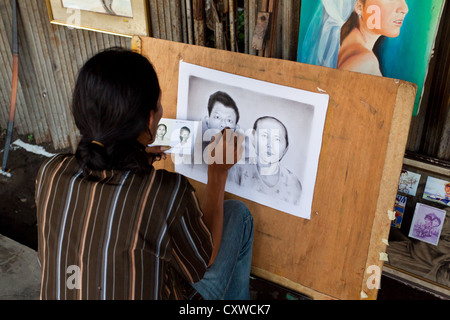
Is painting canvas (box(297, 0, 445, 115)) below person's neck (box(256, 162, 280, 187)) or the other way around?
the other way around

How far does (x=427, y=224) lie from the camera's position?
1796 mm

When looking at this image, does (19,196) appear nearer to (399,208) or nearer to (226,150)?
(226,150)

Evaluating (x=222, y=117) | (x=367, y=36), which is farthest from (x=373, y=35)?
(x=222, y=117)

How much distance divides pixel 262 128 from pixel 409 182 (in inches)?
30.6

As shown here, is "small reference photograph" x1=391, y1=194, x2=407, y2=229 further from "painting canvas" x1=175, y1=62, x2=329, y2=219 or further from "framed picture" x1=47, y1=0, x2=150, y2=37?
"framed picture" x1=47, y1=0, x2=150, y2=37

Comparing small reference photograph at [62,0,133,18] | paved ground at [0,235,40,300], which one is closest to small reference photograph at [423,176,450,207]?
small reference photograph at [62,0,133,18]

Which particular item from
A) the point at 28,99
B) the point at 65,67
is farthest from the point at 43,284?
the point at 28,99

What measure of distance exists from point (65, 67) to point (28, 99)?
57cm

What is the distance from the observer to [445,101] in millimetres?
1524

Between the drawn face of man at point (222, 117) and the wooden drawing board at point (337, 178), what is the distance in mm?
143

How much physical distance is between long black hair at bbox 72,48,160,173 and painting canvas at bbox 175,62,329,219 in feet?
1.46

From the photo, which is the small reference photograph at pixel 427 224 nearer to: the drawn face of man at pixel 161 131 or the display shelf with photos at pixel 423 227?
the display shelf with photos at pixel 423 227

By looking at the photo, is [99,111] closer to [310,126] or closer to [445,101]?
[310,126]

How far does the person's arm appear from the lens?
1.36 meters
